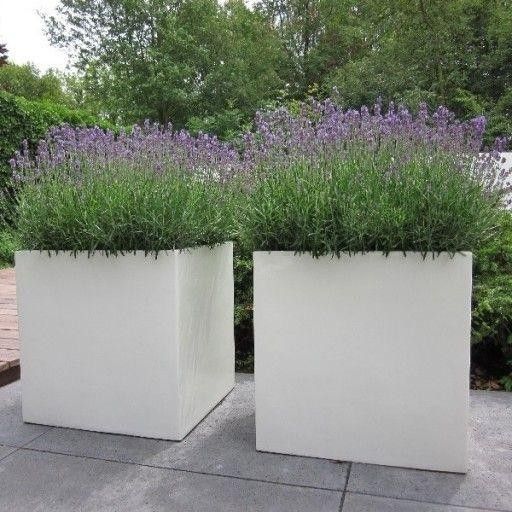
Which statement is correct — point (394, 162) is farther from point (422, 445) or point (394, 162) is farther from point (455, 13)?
point (455, 13)

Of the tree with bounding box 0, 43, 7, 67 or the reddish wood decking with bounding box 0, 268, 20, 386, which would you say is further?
the tree with bounding box 0, 43, 7, 67

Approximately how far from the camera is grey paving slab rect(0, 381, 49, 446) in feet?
7.14

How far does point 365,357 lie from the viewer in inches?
75.0

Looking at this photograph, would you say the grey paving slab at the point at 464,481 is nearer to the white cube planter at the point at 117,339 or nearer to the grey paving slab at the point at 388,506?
the grey paving slab at the point at 388,506

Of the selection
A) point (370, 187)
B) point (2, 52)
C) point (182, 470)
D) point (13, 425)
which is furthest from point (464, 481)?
point (2, 52)

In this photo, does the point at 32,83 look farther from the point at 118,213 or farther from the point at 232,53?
the point at 118,213

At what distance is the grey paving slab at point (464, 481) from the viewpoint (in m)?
1.66

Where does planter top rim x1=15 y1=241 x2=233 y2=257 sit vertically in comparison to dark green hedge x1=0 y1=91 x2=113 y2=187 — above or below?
below

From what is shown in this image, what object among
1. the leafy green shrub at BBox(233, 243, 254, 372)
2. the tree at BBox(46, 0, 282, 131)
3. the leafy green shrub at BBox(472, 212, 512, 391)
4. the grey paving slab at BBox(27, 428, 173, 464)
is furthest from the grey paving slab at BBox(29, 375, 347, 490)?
the tree at BBox(46, 0, 282, 131)

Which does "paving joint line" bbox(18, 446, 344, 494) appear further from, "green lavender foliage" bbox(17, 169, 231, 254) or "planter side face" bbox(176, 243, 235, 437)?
"green lavender foliage" bbox(17, 169, 231, 254)

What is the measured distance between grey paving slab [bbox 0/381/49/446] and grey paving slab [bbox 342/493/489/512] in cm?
141

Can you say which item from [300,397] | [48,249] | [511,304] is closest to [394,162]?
[300,397]

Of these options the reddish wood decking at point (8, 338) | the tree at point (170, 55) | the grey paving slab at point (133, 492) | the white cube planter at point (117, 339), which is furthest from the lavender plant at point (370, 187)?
the tree at point (170, 55)

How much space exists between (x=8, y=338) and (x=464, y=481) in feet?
9.73
